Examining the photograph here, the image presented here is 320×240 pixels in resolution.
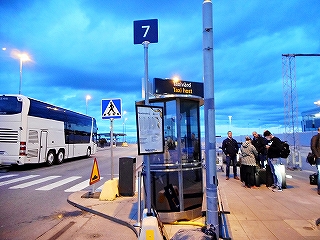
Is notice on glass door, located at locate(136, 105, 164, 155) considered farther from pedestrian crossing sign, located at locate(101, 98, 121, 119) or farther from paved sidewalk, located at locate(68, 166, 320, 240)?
pedestrian crossing sign, located at locate(101, 98, 121, 119)

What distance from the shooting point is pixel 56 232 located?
204 inches

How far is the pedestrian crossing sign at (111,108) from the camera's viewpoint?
7.86m

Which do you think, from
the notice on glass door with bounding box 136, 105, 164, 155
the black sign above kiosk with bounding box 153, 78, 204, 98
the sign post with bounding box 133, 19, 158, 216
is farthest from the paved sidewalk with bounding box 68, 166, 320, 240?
the black sign above kiosk with bounding box 153, 78, 204, 98

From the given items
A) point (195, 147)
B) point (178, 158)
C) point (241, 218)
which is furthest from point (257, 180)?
point (178, 158)

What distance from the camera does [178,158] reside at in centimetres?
545

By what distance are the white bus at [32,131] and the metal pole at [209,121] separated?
13443 millimetres

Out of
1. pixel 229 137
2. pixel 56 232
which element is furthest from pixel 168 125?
pixel 229 137

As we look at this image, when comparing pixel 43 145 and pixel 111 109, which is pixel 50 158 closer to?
pixel 43 145

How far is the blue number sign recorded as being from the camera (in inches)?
175

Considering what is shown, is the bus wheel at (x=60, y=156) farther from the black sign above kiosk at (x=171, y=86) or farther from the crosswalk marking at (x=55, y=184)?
the black sign above kiosk at (x=171, y=86)

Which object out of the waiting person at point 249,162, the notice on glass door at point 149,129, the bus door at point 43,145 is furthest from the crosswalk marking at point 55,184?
the waiting person at point 249,162

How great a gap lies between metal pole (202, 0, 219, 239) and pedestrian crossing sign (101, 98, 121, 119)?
4.35 meters

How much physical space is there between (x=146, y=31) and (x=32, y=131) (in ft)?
43.3

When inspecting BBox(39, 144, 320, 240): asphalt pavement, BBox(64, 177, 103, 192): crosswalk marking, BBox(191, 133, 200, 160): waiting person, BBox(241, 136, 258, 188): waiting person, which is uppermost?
BBox(191, 133, 200, 160): waiting person
